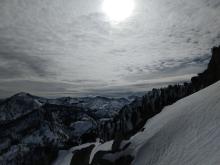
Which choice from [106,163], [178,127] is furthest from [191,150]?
[106,163]

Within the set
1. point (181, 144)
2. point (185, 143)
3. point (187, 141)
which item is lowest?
point (181, 144)

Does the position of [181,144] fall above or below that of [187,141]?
below

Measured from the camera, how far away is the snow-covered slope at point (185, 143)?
1376cm

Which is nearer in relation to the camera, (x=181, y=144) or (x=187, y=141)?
(x=187, y=141)

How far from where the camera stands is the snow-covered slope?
1376cm

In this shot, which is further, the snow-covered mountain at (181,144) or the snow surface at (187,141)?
the snow-covered mountain at (181,144)

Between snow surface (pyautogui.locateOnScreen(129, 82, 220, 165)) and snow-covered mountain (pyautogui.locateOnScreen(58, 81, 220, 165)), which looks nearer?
snow surface (pyautogui.locateOnScreen(129, 82, 220, 165))

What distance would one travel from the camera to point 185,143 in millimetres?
16875

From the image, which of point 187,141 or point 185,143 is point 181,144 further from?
point 187,141

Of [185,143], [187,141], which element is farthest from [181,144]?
[187,141]

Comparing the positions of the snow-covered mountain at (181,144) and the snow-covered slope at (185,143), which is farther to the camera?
the snow-covered mountain at (181,144)

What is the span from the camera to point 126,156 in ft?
78.8

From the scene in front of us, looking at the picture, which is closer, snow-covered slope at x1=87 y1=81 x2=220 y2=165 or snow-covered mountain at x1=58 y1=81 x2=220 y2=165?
snow-covered slope at x1=87 y1=81 x2=220 y2=165

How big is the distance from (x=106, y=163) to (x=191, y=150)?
12299 millimetres
